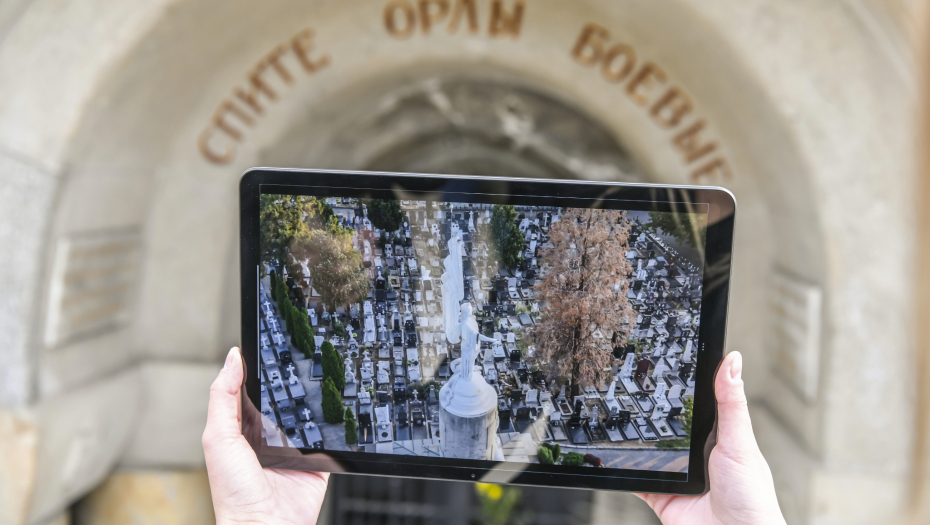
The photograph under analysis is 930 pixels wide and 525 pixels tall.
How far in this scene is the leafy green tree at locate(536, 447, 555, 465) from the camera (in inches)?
62.7

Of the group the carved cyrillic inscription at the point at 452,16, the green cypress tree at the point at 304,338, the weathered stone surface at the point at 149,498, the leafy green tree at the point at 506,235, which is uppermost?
the carved cyrillic inscription at the point at 452,16

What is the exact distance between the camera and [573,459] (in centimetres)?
159

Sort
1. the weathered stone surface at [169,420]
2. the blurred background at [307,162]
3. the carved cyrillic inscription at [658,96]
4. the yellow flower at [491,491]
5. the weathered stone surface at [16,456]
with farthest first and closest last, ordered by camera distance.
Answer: the yellow flower at [491,491] → the weathered stone surface at [169,420] → the carved cyrillic inscription at [658,96] → the weathered stone surface at [16,456] → the blurred background at [307,162]

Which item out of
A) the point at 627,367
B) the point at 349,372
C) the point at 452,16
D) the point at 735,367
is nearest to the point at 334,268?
the point at 349,372

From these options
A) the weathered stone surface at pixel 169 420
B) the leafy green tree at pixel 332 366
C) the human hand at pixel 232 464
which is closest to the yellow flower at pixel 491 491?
the weathered stone surface at pixel 169 420

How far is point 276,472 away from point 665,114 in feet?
6.94

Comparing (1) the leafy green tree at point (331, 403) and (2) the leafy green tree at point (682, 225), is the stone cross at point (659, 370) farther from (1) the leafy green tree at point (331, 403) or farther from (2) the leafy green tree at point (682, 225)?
(1) the leafy green tree at point (331, 403)

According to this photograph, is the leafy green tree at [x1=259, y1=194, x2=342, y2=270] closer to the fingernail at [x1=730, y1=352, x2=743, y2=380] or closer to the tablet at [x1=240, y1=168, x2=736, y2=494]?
the tablet at [x1=240, y1=168, x2=736, y2=494]

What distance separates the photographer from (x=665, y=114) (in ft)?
8.79

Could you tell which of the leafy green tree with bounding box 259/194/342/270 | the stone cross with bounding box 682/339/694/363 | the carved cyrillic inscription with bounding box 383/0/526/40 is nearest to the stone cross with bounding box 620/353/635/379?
the stone cross with bounding box 682/339/694/363

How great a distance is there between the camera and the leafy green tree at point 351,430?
5.27 ft

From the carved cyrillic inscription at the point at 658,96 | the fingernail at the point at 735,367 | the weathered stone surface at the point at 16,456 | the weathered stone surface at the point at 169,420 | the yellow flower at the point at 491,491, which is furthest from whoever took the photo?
the yellow flower at the point at 491,491

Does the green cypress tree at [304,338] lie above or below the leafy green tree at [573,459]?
above

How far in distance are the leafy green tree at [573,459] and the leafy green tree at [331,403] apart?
0.60m
